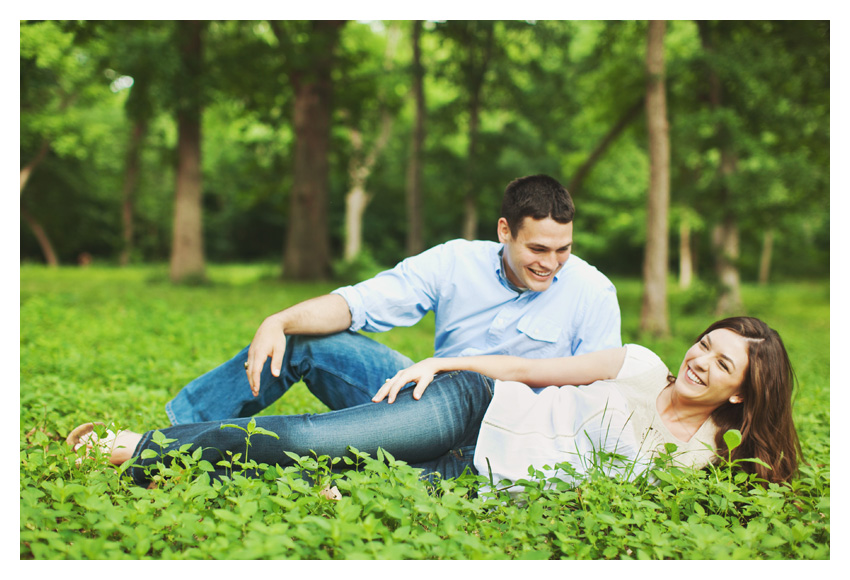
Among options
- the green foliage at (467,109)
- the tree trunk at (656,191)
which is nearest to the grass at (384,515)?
the green foliage at (467,109)

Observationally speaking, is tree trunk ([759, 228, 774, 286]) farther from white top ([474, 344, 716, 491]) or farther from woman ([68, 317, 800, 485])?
white top ([474, 344, 716, 491])

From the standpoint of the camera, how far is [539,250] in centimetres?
300

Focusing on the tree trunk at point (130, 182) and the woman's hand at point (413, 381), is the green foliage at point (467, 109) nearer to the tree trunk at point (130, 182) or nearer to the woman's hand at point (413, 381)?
the tree trunk at point (130, 182)

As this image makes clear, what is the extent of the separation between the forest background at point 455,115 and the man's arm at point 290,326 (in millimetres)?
5549

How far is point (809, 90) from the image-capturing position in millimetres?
12250

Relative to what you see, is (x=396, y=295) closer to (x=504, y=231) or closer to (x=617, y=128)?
(x=504, y=231)

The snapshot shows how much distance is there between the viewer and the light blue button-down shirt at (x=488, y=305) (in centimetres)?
311

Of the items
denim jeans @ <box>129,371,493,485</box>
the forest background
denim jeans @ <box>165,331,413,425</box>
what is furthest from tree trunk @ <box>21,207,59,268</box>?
denim jeans @ <box>129,371,493,485</box>

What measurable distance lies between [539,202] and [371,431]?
4.43 ft

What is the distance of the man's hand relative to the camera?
106 inches

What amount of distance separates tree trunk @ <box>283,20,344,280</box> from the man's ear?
12.2 m

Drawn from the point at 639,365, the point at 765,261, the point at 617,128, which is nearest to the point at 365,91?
the point at 617,128

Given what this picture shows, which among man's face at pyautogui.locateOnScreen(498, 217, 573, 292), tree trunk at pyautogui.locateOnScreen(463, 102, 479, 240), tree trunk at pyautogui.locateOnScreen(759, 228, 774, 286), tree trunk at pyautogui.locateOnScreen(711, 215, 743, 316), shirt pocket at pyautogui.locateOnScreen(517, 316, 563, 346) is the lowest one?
tree trunk at pyautogui.locateOnScreen(759, 228, 774, 286)
